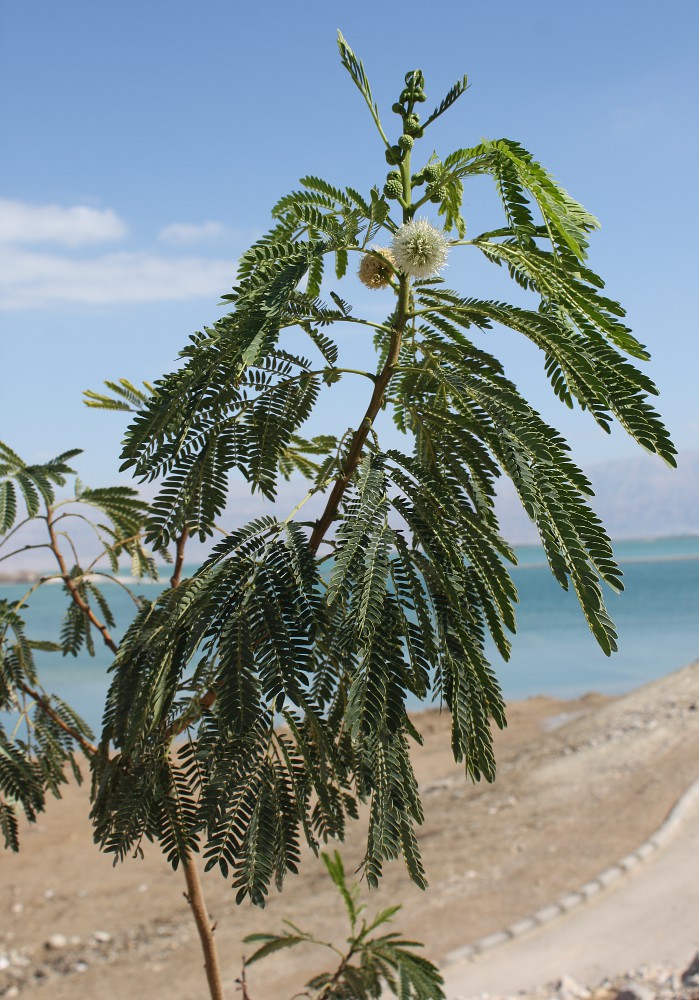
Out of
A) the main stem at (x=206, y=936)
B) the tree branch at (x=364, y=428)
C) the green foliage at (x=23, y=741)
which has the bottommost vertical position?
the main stem at (x=206, y=936)

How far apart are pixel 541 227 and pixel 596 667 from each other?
32.8 metres

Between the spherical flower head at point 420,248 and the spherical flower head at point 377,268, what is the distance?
12cm

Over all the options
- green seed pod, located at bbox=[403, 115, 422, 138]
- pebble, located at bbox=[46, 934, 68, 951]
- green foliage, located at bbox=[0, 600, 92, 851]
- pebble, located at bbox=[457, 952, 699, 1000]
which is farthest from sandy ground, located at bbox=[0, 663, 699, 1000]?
green seed pod, located at bbox=[403, 115, 422, 138]

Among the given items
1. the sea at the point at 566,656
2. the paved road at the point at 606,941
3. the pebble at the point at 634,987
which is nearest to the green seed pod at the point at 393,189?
the pebble at the point at 634,987

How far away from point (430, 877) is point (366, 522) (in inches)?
334

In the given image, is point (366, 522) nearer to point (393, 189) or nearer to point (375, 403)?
point (375, 403)

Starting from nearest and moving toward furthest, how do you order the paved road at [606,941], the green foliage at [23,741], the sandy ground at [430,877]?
the green foliage at [23,741] → the paved road at [606,941] → the sandy ground at [430,877]

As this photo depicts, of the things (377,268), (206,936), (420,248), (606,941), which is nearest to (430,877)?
(606,941)

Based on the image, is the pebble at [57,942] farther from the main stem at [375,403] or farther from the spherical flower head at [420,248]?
the spherical flower head at [420,248]

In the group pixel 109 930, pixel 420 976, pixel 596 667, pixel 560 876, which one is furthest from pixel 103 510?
pixel 596 667

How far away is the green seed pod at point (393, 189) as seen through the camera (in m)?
2.21

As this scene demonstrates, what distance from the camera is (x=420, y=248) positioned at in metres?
2.14

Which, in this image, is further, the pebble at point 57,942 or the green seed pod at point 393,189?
the pebble at point 57,942

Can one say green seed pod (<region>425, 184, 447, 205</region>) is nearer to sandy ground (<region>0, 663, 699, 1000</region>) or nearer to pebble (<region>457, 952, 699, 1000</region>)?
pebble (<region>457, 952, 699, 1000</region>)
